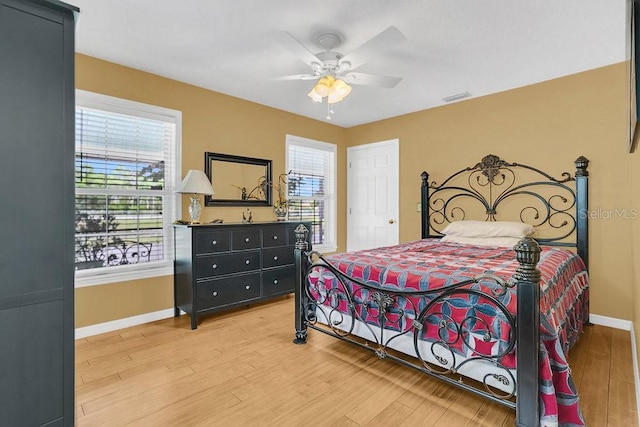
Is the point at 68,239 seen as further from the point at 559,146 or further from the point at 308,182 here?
the point at 559,146

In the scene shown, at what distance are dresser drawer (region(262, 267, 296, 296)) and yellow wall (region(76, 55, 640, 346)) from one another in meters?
0.85

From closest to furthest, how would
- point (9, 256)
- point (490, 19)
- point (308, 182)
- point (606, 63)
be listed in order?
point (9, 256) < point (490, 19) < point (606, 63) < point (308, 182)

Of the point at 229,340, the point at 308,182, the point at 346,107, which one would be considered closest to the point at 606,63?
the point at 346,107

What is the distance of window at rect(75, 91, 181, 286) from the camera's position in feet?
9.75

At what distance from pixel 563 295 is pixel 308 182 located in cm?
354

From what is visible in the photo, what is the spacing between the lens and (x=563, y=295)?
2211 mm

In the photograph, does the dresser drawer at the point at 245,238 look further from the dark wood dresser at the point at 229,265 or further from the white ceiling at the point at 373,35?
the white ceiling at the point at 373,35

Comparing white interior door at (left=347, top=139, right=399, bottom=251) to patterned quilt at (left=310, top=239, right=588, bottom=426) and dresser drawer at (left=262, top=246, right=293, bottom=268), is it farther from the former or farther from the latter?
dresser drawer at (left=262, top=246, right=293, bottom=268)

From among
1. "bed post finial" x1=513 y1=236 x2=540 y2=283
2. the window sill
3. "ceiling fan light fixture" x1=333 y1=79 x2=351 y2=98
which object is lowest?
the window sill

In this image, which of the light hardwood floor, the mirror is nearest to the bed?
the light hardwood floor

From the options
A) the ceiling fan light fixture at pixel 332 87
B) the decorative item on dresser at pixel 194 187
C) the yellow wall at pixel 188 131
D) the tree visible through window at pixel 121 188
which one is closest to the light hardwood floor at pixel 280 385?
the yellow wall at pixel 188 131

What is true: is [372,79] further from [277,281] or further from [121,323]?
[121,323]

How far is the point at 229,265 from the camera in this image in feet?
11.2

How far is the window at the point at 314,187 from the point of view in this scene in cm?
479
